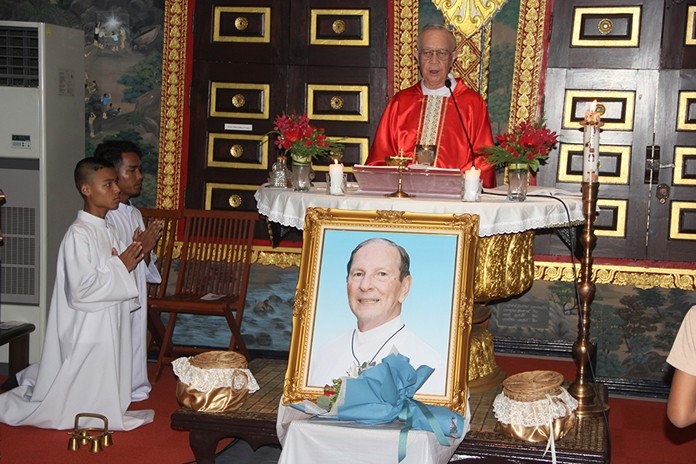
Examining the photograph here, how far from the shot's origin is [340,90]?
7.24 m

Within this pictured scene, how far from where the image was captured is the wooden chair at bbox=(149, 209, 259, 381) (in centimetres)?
667

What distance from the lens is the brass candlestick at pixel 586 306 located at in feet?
16.0

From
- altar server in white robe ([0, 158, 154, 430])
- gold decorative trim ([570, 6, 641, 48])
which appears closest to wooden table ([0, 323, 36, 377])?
altar server in white robe ([0, 158, 154, 430])

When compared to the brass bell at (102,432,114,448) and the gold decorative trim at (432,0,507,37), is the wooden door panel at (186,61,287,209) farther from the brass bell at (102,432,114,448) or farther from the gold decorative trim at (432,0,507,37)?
the brass bell at (102,432,114,448)

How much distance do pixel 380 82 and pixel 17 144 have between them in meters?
2.65

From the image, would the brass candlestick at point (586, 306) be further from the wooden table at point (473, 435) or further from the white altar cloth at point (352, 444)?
the white altar cloth at point (352, 444)

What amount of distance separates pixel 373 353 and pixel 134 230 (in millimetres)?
2678

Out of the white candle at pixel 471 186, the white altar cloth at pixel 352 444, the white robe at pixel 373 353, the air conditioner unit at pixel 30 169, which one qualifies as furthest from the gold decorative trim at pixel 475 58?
the white altar cloth at pixel 352 444

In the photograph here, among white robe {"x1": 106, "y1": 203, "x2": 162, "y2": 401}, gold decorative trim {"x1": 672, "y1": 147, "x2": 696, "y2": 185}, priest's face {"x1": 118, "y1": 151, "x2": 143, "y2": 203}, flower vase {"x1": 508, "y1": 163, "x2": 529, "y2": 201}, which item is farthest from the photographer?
gold decorative trim {"x1": 672, "y1": 147, "x2": 696, "y2": 185}

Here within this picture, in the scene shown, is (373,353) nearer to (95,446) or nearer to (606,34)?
(95,446)

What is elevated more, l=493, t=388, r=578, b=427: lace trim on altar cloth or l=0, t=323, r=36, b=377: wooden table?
l=493, t=388, r=578, b=427: lace trim on altar cloth

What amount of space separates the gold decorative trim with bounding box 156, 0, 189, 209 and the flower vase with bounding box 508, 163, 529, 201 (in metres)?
3.31

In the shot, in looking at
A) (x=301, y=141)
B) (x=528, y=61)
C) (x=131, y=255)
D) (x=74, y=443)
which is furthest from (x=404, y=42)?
(x=74, y=443)

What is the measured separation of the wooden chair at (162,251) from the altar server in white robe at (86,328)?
142cm
